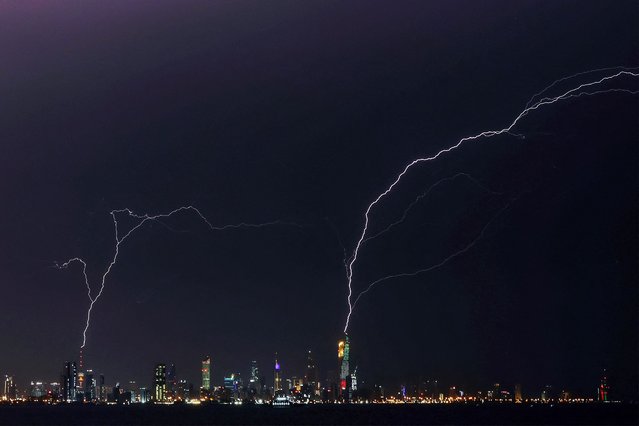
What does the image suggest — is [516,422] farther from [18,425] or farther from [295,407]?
[295,407]

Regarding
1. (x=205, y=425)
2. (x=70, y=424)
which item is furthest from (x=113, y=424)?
(x=205, y=425)

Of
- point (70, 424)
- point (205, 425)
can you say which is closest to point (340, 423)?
point (205, 425)

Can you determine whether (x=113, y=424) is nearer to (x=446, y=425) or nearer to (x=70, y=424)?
(x=70, y=424)

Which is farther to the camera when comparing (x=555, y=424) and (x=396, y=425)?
(x=555, y=424)

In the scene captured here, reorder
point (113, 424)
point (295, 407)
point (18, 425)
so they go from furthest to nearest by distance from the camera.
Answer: point (295, 407), point (113, 424), point (18, 425)

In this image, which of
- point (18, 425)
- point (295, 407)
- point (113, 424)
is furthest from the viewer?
point (295, 407)

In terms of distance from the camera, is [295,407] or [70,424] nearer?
[70,424]

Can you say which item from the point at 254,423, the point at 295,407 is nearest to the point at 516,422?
the point at 254,423

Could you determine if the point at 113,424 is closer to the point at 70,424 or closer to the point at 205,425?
the point at 70,424
